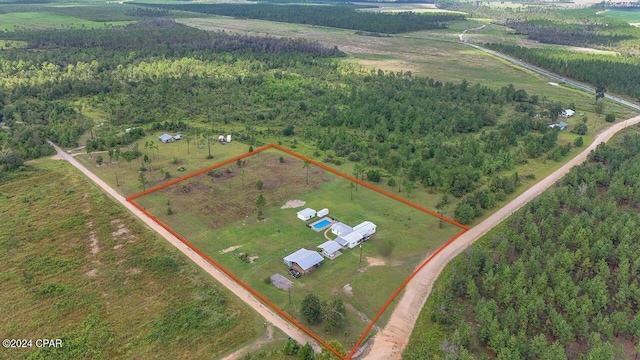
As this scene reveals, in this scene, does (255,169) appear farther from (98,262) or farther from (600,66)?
(600,66)

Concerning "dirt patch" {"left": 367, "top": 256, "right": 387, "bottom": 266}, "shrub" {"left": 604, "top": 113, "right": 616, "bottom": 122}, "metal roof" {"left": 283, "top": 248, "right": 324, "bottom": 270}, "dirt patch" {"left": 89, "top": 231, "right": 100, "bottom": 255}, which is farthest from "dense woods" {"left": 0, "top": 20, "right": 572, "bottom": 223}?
"dirt patch" {"left": 89, "top": 231, "right": 100, "bottom": 255}

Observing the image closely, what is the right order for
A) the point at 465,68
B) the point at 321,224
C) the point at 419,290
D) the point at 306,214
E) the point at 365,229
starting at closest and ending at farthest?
the point at 419,290 < the point at 365,229 < the point at 321,224 < the point at 306,214 < the point at 465,68

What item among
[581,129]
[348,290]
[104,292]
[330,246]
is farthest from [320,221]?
[581,129]

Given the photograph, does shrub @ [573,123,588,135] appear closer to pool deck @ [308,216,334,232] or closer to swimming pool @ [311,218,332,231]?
pool deck @ [308,216,334,232]

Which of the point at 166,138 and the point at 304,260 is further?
the point at 166,138

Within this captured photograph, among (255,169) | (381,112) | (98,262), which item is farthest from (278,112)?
(98,262)

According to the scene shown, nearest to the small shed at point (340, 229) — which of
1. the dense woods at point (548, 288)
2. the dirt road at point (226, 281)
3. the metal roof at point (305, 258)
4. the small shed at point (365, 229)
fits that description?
the small shed at point (365, 229)

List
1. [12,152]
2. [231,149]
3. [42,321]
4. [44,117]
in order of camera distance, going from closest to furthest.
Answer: [42,321], [12,152], [231,149], [44,117]

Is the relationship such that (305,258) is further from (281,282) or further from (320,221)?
(320,221)
